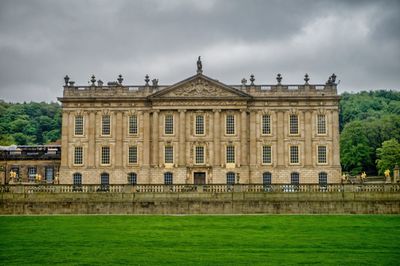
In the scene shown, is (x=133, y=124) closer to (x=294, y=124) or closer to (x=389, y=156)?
(x=294, y=124)

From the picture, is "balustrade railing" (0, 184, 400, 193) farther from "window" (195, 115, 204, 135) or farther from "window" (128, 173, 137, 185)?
"window" (195, 115, 204, 135)

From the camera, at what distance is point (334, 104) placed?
6019 centimetres

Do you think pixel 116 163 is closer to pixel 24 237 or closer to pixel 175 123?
pixel 175 123

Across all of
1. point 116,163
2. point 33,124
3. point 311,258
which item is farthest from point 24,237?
point 33,124

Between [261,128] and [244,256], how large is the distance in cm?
4276

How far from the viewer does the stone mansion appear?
5979 cm

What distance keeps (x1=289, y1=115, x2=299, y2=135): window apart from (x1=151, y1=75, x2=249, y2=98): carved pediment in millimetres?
5787

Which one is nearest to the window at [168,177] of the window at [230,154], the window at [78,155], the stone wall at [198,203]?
the window at [230,154]

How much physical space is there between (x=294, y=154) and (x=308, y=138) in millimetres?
2225

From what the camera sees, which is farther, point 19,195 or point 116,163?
point 116,163

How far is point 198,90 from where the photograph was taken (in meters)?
60.1

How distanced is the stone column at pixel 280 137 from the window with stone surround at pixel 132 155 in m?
15.0

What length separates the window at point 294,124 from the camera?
6038cm

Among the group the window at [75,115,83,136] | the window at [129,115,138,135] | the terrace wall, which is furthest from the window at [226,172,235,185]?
the terrace wall
